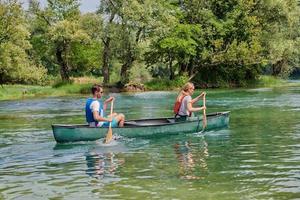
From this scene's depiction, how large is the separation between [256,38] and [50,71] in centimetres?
3879

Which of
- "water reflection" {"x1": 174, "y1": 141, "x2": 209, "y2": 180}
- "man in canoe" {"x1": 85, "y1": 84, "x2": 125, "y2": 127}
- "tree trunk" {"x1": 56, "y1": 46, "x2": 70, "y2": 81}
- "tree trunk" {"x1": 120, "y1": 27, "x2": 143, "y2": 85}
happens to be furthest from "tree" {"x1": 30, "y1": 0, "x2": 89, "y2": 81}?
"water reflection" {"x1": 174, "y1": 141, "x2": 209, "y2": 180}

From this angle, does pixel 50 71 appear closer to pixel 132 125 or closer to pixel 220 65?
pixel 220 65

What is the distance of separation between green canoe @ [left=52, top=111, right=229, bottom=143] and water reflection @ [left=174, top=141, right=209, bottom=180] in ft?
4.34

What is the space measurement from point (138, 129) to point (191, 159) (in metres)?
4.34

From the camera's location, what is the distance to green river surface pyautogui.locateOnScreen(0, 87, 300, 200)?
10188 mm

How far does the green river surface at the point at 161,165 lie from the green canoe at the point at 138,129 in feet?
0.75

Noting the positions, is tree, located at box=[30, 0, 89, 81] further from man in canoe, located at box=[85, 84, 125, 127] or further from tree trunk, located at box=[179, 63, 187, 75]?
man in canoe, located at box=[85, 84, 125, 127]

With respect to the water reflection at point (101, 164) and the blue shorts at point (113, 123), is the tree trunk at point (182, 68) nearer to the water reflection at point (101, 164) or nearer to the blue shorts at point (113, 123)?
the blue shorts at point (113, 123)

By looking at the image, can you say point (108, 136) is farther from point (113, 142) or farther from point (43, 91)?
point (43, 91)

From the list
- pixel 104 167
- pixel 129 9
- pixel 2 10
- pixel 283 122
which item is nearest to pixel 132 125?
pixel 104 167

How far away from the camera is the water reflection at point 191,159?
11.8 metres

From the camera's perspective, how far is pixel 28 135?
66.9 ft

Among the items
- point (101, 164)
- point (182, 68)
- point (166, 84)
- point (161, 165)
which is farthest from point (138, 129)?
point (182, 68)

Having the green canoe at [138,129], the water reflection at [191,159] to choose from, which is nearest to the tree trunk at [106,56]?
the green canoe at [138,129]
